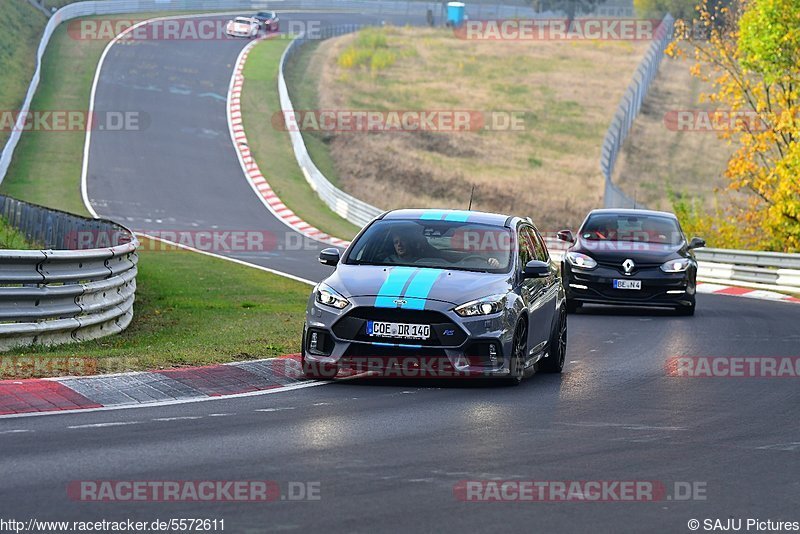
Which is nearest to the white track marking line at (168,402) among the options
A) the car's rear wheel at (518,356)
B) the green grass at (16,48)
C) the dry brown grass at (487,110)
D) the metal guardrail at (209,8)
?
the car's rear wheel at (518,356)

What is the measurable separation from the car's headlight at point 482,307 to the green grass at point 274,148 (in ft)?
86.0

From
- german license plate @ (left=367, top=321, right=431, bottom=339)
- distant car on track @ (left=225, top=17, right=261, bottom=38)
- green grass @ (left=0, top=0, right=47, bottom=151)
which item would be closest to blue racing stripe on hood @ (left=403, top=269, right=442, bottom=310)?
german license plate @ (left=367, top=321, right=431, bottom=339)

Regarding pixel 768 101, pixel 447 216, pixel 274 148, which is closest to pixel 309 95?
pixel 274 148

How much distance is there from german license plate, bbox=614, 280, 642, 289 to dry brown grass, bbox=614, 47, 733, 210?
Result: 27.9 m

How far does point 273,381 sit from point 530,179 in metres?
41.9

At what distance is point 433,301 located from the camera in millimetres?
12062

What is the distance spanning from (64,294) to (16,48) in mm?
49728

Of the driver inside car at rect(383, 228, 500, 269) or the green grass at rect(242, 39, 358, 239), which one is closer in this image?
the driver inside car at rect(383, 228, 500, 269)

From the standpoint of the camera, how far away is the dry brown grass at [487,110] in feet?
164

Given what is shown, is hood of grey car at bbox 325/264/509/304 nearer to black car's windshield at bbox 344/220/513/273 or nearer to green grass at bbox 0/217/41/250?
black car's windshield at bbox 344/220/513/273

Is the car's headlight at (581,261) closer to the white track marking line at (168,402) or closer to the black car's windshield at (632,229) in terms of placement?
the black car's windshield at (632,229)

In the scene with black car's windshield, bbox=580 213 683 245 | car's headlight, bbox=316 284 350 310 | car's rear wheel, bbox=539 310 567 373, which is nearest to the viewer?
car's headlight, bbox=316 284 350 310

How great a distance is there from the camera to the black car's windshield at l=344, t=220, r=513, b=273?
43.0 feet

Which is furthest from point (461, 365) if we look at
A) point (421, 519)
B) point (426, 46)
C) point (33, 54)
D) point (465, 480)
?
point (426, 46)
